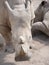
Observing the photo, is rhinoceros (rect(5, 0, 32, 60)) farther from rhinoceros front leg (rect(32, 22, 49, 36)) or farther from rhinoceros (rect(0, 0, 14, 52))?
rhinoceros front leg (rect(32, 22, 49, 36))

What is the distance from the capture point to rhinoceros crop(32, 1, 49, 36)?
3.18m

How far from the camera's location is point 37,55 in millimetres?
2561

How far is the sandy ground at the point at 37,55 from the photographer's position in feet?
7.72

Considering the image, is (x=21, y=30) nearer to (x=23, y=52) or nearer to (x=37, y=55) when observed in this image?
(x=23, y=52)

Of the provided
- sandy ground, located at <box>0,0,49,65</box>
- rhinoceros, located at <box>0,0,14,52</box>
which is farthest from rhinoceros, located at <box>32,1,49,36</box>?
rhinoceros, located at <box>0,0,14,52</box>

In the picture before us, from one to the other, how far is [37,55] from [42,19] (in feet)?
3.51

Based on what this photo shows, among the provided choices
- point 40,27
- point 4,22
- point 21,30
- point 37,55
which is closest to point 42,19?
point 40,27

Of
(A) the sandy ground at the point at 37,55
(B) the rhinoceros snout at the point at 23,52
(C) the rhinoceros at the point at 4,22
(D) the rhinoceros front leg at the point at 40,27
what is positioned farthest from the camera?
(D) the rhinoceros front leg at the point at 40,27

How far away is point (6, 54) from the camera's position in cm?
259

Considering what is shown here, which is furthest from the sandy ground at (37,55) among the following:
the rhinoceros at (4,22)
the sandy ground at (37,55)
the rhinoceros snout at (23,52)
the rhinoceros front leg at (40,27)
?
the rhinoceros snout at (23,52)

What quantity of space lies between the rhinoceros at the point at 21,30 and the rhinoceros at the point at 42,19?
1.21 m

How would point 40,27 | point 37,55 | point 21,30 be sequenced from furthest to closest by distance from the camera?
point 40,27
point 37,55
point 21,30

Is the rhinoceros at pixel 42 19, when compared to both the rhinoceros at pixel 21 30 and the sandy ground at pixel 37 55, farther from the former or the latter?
the rhinoceros at pixel 21 30

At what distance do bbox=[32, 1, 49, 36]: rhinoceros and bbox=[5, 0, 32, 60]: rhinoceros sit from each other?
1.21 meters
